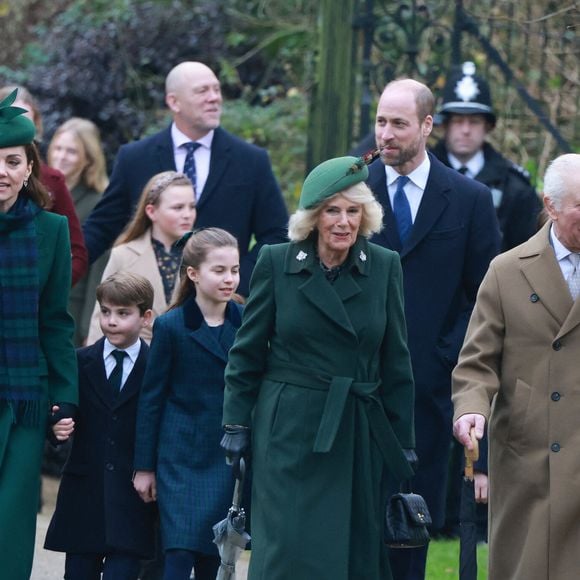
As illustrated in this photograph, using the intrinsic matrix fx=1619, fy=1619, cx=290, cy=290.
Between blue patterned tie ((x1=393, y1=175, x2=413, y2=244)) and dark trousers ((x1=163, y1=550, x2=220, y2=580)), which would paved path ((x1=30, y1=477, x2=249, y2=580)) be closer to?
dark trousers ((x1=163, y1=550, x2=220, y2=580))

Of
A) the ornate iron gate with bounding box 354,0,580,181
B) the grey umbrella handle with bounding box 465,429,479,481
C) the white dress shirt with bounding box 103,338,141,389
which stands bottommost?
the grey umbrella handle with bounding box 465,429,479,481

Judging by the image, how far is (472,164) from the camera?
8.76m

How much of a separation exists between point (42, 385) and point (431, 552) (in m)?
2.77

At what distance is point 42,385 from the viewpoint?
668cm

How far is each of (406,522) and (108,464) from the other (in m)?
1.48

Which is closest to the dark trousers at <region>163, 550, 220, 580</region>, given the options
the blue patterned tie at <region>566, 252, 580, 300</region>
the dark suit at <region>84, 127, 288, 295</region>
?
the blue patterned tie at <region>566, 252, 580, 300</region>

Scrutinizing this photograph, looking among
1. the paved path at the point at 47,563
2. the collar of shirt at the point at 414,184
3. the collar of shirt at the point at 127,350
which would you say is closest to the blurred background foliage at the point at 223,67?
the paved path at the point at 47,563

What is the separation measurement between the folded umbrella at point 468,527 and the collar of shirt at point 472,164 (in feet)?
9.78

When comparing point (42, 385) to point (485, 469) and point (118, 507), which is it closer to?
point (118, 507)

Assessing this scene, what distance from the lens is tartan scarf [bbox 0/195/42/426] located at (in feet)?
21.5

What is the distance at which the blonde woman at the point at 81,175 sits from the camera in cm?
996

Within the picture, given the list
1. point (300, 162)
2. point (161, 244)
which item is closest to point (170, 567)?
point (161, 244)

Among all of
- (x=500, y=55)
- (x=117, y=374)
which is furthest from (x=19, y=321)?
(x=500, y=55)

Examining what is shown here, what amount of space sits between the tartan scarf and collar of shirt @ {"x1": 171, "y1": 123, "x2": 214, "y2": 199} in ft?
6.36
